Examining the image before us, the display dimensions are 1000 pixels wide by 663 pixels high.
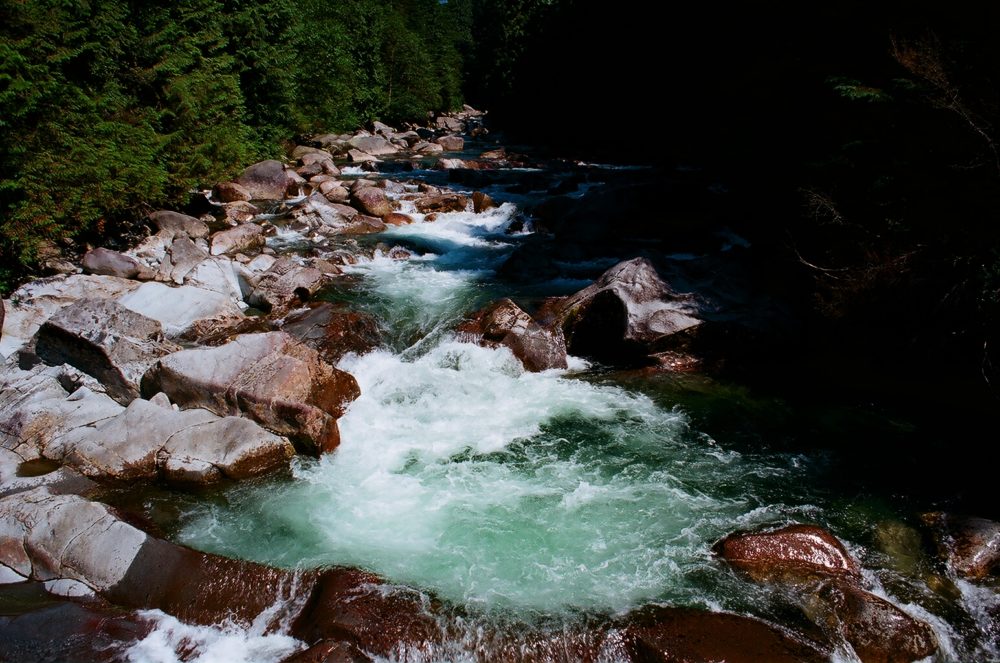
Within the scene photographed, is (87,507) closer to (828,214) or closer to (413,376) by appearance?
(413,376)

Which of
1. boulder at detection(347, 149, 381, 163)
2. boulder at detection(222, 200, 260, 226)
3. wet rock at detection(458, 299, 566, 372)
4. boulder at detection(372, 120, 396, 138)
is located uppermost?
boulder at detection(372, 120, 396, 138)

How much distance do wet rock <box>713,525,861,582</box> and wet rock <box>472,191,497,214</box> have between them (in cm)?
1435

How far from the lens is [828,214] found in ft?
31.0

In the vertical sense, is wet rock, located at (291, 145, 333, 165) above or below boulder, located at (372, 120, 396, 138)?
below

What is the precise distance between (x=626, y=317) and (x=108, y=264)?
10.2m

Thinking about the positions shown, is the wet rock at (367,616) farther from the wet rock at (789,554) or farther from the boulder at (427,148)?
the boulder at (427,148)

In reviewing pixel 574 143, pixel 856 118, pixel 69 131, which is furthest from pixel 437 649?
pixel 574 143

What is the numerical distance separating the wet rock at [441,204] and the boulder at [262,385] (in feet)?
36.2

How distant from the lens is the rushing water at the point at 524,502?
16.6 feet

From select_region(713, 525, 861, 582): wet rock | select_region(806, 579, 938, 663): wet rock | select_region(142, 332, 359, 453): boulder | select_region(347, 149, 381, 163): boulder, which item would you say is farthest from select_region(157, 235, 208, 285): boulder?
select_region(347, 149, 381, 163): boulder

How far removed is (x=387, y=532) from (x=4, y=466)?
436cm

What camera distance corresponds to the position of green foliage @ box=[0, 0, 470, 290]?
9.34m

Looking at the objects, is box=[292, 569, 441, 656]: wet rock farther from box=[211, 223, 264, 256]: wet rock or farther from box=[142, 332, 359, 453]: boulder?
box=[211, 223, 264, 256]: wet rock

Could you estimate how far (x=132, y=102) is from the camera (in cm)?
1342
